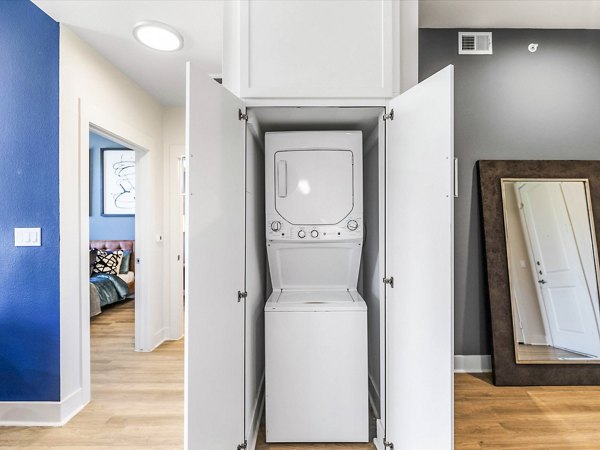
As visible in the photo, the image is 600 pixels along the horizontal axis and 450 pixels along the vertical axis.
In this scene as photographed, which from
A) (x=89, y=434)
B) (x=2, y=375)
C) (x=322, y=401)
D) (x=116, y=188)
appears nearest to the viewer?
(x=322, y=401)

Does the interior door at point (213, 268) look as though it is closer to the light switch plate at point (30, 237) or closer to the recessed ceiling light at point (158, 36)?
the recessed ceiling light at point (158, 36)

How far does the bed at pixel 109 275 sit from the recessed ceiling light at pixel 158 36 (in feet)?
10.9

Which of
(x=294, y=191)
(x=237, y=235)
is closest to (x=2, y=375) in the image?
(x=237, y=235)

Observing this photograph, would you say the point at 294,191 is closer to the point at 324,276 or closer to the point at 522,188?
the point at 324,276

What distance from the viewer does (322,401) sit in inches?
73.4

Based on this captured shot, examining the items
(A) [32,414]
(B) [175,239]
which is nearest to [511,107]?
(B) [175,239]

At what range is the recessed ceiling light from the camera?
7.28ft

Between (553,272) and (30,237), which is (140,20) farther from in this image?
(553,272)

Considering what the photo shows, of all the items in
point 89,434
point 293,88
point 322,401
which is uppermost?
point 293,88

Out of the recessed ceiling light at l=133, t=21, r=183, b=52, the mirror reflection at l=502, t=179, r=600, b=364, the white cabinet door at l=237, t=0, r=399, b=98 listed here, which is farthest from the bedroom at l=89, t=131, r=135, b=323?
the mirror reflection at l=502, t=179, r=600, b=364

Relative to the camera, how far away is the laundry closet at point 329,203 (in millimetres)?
1283

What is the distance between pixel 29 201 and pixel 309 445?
229 centimetres

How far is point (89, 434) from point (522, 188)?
3441mm

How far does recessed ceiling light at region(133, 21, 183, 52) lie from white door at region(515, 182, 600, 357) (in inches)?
111
